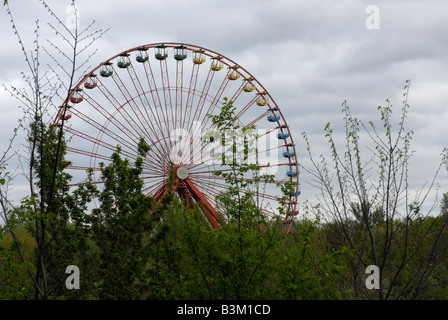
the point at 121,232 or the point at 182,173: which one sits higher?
the point at 182,173

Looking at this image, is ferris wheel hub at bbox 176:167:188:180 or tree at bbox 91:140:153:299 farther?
ferris wheel hub at bbox 176:167:188:180

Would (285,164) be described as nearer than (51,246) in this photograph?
No

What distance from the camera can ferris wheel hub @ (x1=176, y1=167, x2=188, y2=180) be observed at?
77.4ft

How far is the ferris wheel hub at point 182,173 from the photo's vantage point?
23.6 metres

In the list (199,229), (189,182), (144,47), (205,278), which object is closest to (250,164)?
(199,229)

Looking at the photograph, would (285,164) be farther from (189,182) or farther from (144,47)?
(144,47)

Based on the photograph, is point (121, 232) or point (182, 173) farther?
point (182, 173)

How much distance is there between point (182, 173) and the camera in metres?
23.7

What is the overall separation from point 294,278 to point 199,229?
151 cm

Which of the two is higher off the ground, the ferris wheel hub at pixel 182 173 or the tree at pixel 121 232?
the ferris wheel hub at pixel 182 173

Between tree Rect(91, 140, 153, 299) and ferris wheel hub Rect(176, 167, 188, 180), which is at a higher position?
ferris wheel hub Rect(176, 167, 188, 180)

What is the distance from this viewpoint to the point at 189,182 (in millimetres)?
23969

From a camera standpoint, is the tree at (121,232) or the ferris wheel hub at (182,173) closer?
the tree at (121,232)
